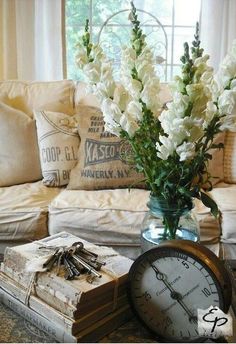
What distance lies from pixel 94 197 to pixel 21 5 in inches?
78.3

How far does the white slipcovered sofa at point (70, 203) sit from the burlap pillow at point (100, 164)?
0.15 ft

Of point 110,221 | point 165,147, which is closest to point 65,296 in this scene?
point 165,147

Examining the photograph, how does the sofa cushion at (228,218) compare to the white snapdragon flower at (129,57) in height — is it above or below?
below

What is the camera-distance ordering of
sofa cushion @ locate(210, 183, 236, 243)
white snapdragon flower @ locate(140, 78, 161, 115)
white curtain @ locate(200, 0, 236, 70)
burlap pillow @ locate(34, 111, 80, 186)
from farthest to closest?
1. white curtain @ locate(200, 0, 236, 70)
2. burlap pillow @ locate(34, 111, 80, 186)
3. sofa cushion @ locate(210, 183, 236, 243)
4. white snapdragon flower @ locate(140, 78, 161, 115)

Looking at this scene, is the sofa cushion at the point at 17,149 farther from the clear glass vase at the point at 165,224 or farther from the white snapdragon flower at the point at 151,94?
the white snapdragon flower at the point at 151,94

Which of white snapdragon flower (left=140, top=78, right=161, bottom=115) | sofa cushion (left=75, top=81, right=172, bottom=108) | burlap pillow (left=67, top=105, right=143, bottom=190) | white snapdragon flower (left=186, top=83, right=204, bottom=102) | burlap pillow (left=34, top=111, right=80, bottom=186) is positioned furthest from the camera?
sofa cushion (left=75, top=81, right=172, bottom=108)

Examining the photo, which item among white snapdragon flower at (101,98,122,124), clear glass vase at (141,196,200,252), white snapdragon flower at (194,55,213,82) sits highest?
white snapdragon flower at (194,55,213,82)

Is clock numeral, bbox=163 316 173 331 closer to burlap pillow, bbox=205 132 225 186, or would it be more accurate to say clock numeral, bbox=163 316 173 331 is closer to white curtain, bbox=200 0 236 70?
burlap pillow, bbox=205 132 225 186

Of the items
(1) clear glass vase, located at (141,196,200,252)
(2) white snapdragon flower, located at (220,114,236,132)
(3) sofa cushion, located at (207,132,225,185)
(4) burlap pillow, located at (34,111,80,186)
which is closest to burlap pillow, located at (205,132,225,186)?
(3) sofa cushion, located at (207,132,225,185)

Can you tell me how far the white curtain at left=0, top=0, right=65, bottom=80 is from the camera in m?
3.15

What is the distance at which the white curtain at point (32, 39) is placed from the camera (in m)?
3.15

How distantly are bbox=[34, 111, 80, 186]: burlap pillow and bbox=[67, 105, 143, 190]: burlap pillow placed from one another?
0.19 feet

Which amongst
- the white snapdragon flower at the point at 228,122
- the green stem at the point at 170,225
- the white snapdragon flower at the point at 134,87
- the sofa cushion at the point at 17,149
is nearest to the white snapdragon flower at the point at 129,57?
the white snapdragon flower at the point at 134,87

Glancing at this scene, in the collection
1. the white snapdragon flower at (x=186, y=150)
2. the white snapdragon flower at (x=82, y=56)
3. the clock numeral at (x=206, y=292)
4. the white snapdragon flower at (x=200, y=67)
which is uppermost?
the white snapdragon flower at (x=82, y=56)
